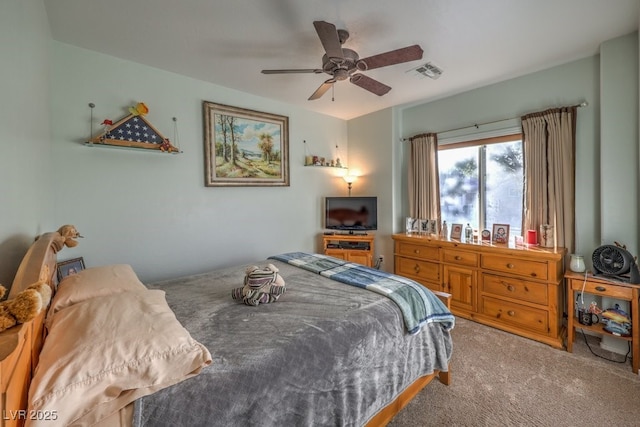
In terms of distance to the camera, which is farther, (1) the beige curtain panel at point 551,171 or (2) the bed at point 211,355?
(1) the beige curtain panel at point 551,171

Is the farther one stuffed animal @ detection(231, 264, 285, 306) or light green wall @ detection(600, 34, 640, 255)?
light green wall @ detection(600, 34, 640, 255)

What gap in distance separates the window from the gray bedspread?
2.02 metres

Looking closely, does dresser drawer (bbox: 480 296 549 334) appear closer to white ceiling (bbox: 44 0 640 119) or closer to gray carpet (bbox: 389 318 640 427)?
gray carpet (bbox: 389 318 640 427)

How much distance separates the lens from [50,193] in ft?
6.97

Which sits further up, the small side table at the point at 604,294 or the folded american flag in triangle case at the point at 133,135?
the folded american flag in triangle case at the point at 133,135

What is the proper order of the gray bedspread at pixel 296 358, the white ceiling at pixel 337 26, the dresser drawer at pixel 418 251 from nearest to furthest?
1. the gray bedspread at pixel 296 358
2. the white ceiling at pixel 337 26
3. the dresser drawer at pixel 418 251

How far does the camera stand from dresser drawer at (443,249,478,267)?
308 centimetres

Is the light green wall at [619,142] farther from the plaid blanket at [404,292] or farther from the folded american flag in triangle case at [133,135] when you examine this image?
Result: the folded american flag in triangle case at [133,135]

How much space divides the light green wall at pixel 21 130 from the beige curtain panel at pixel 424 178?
384cm

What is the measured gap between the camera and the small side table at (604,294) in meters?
2.17

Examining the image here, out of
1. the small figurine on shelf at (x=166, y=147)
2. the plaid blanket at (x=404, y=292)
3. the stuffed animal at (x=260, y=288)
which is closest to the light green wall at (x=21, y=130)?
the small figurine on shelf at (x=166, y=147)

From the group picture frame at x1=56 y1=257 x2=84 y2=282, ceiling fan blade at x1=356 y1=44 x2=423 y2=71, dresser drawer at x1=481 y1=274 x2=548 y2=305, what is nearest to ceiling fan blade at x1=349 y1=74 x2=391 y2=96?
ceiling fan blade at x1=356 y1=44 x2=423 y2=71

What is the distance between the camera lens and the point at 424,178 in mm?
3865

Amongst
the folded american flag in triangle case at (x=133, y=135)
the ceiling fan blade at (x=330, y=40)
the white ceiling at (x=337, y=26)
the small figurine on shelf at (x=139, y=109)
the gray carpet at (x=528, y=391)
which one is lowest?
the gray carpet at (x=528, y=391)
